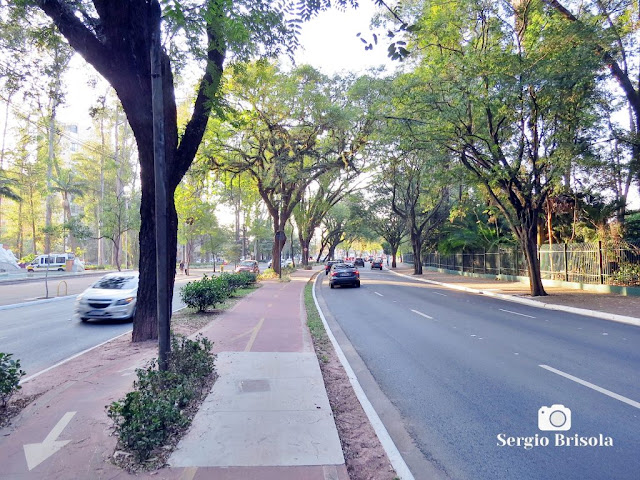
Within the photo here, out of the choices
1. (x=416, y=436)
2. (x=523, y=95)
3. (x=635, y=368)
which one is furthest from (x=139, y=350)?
(x=523, y=95)

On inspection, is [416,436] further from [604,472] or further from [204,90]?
[204,90]

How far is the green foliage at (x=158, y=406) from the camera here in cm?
374

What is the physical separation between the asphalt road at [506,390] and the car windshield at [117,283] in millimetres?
6789

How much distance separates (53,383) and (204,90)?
17.3 ft

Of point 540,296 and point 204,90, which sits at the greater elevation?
point 204,90

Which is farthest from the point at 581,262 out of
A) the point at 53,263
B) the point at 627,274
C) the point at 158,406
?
the point at 53,263

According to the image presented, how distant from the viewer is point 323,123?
74.0 feet

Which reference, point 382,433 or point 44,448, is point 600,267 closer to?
point 382,433

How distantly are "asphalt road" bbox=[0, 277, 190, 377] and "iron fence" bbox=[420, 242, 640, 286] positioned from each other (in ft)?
64.0

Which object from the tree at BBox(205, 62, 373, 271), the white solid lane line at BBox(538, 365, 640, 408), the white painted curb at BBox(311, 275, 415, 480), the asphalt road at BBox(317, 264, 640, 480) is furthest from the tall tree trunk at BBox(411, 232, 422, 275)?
the white painted curb at BBox(311, 275, 415, 480)

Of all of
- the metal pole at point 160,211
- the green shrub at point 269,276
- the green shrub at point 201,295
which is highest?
the metal pole at point 160,211

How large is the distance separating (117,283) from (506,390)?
11.2 meters

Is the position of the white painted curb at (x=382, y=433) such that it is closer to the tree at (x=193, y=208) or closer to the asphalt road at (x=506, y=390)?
the asphalt road at (x=506, y=390)

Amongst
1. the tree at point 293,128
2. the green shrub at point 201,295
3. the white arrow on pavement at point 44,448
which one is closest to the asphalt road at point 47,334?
the green shrub at point 201,295
